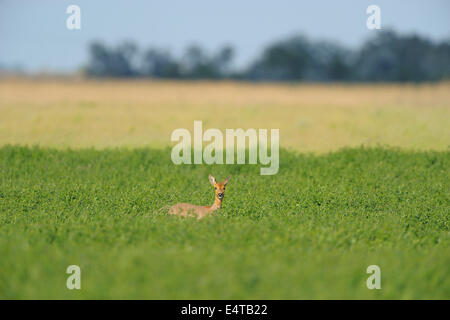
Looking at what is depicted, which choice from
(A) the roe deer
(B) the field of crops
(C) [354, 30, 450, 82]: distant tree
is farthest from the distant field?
(C) [354, 30, 450, 82]: distant tree

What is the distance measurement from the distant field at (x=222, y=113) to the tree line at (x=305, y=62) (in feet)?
55.3

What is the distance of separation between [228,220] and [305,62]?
54.1m

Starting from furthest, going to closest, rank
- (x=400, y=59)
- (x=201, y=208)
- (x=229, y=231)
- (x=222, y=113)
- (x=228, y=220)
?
(x=400, y=59) < (x=222, y=113) < (x=201, y=208) < (x=228, y=220) < (x=229, y=231)

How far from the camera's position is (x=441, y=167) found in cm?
1505

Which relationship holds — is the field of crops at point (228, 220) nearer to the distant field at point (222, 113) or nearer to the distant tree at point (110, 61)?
the distant field at point (222, 113)

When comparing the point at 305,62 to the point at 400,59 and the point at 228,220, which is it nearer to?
the point at 400,59

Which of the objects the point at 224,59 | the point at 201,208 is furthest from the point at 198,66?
the point at 201,208

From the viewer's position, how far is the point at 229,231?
341 inches

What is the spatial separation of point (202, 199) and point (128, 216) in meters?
1.94

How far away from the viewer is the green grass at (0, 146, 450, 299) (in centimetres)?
689

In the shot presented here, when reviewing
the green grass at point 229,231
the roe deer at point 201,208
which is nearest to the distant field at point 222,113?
the green grass at point 229,231

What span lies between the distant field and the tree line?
16856 millimetres

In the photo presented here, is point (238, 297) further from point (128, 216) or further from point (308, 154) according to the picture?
point (308, 154)
